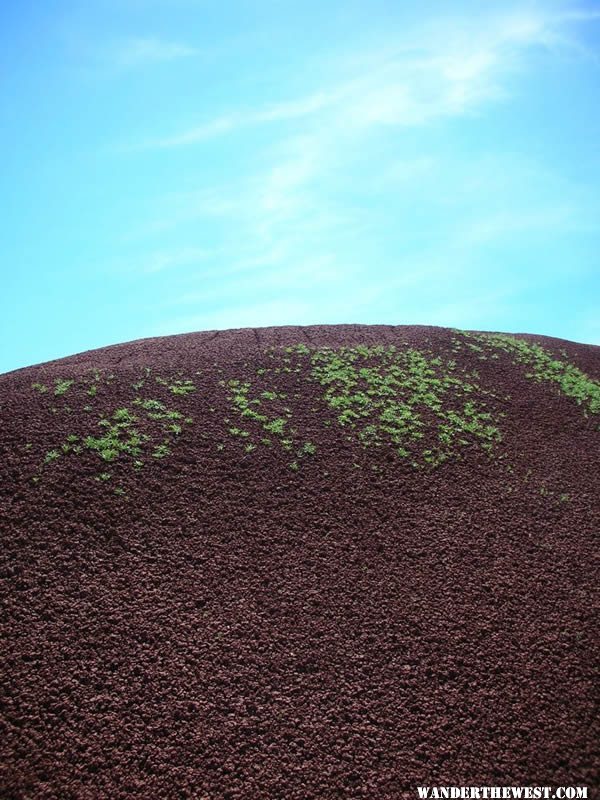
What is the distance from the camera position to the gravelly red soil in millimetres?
6344

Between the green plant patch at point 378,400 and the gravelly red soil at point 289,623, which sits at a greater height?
→ the green plant patch at point 378,400

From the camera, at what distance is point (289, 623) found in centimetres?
820

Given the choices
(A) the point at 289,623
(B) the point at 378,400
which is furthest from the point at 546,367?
(A) the point at 289,623

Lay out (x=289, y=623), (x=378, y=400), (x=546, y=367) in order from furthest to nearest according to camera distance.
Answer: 1. (x=546, y=367)
2. (x=378, y=400)
3. (x=289, y=623)

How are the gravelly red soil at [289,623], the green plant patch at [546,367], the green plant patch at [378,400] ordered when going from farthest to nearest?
the green plant patch at [546,367]
the green plant patch at [378,400]
the gravelly red soil at [289,623]

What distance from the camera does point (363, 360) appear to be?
19.2 metres

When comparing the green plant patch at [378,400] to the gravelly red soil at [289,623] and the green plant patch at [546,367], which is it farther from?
the green plant patch at [546,367]

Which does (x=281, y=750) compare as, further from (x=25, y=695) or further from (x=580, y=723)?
(x=580, y=723)

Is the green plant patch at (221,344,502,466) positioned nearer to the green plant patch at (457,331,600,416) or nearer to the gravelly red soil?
the gravelly red soil

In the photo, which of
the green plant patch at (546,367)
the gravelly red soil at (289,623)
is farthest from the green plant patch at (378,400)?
the green plant patch at (546,367)

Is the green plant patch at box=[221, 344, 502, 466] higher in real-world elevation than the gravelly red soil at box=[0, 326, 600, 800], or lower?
higher

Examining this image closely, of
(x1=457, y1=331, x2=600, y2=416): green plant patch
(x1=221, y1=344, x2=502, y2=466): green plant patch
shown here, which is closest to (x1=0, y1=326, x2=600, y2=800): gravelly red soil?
(x1=221, y1=344, x2=502, y2=466): green plant patch

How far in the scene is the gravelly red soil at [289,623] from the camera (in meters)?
6.34

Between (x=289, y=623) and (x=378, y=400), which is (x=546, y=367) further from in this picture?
(x=289, y=623)
